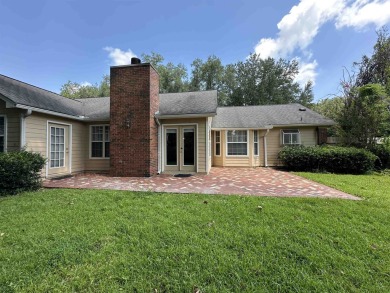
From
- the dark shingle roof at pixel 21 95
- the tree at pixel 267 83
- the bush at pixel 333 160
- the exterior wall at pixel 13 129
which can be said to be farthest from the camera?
the tree at pixel 267 83

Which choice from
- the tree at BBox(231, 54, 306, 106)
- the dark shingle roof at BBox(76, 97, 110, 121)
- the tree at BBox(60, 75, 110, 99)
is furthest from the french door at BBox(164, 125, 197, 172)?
the tree at BBox(60, 75, 110, 99)

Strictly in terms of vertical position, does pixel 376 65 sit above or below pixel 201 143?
above

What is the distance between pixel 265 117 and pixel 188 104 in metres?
6.74

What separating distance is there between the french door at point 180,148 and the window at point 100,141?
320 centimetres

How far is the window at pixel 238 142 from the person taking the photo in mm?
13445

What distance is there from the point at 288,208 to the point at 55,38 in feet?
57.5

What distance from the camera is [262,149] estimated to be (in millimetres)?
13883

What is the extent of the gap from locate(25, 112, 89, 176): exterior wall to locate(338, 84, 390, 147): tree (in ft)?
50.3

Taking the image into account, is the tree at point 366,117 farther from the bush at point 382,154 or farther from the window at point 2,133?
the window at point 2,133

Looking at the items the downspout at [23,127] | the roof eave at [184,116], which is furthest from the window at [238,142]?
the downspout at [23,127]

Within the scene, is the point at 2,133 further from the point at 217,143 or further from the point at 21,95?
the point at 217,143

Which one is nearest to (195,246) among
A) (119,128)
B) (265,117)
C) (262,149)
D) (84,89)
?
(119,128)

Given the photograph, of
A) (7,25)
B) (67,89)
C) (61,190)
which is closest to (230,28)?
(7,25)

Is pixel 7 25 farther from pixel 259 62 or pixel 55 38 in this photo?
pixel 259 62
